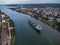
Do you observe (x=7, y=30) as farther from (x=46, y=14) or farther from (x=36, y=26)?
(x=46, y=14)

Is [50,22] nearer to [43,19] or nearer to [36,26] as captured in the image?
[43,19]

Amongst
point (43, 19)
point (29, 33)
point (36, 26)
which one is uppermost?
point (43, 19)

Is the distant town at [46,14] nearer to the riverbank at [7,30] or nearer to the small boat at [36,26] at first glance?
the small boat at [36,26]

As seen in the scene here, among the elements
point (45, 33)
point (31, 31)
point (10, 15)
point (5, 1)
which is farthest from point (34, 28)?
point (5, 1)

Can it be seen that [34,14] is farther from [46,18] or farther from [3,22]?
[3,22]

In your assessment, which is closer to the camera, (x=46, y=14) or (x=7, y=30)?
(x=7, y=30)

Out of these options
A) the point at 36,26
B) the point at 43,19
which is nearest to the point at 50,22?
the point at 43,19

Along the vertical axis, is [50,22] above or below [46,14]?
below
